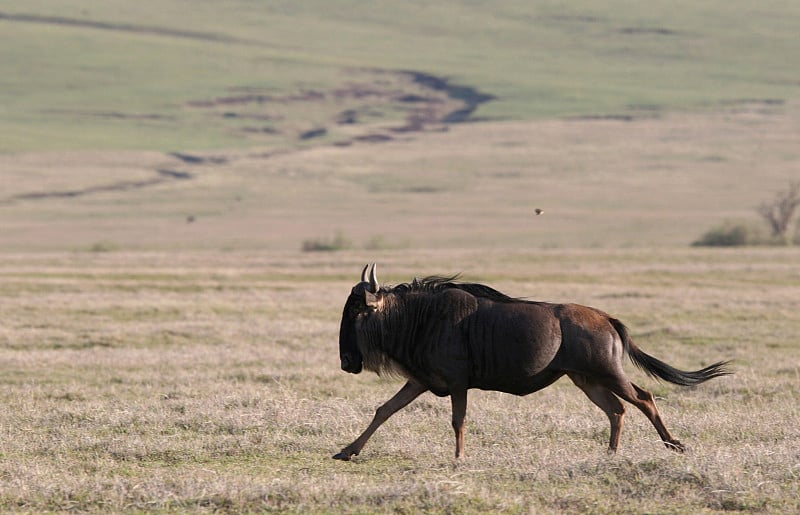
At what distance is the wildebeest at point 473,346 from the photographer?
30.1 feet

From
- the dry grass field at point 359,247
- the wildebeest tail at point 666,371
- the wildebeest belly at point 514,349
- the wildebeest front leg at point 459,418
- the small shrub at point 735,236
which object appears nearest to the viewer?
the dry grass field at point 359,247

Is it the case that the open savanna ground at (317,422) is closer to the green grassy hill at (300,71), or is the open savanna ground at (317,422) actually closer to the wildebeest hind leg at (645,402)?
the wildebeest hind leg at (645,402)

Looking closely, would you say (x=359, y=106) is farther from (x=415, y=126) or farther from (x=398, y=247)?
(x=398, y=247)

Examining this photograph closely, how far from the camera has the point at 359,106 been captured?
15312 cm

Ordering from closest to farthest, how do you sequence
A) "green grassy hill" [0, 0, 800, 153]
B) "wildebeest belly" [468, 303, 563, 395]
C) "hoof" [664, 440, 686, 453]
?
"wildebeest belly" [468, 303, 563, 395], "hoof" [664, 440, 686, 453], "green grassy hill" [0, 0, 800, 153]

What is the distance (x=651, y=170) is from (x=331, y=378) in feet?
305

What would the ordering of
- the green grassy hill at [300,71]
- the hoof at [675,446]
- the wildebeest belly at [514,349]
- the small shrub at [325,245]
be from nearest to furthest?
the wildebeest belly at [514,349], the hoof at [675,446], the small shrub at [325,245], the green grassy hill at [300,71]

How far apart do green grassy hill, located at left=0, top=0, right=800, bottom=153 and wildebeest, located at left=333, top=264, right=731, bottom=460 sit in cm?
11824

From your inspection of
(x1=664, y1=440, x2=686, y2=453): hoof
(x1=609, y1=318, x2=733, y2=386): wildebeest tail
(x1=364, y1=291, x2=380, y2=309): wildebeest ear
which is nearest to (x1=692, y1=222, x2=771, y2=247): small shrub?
(x1=609, y1=318, x2=733, y2=386): wildebeest tail

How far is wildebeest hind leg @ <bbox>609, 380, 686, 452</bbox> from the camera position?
9.25 metres

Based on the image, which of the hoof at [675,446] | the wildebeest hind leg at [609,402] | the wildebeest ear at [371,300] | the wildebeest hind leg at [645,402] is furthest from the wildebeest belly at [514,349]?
the hoof at [675,446]

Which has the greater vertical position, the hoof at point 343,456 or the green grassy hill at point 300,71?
the hoof at point 343,456

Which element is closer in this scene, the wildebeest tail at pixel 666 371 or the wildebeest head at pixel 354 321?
the wildebeest head at pixel 354 321

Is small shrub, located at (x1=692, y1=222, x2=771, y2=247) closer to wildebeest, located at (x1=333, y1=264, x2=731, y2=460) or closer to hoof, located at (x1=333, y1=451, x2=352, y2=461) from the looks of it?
wildebeest, located at (x1=333, y1=264, x2=731, y2=460)
